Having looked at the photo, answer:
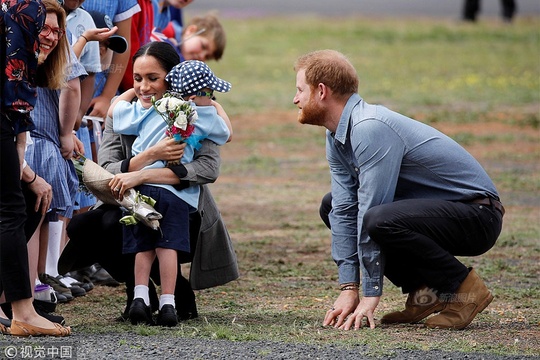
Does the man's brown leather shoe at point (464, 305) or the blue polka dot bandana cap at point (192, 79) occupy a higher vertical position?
the blue polka dot bandana cap at point (192, 79)

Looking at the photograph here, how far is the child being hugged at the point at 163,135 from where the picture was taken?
5.32 m

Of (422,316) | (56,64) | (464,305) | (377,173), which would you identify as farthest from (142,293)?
(464,305)

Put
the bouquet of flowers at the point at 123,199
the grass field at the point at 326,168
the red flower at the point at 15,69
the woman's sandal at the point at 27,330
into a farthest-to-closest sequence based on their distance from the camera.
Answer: the grass field at the point at 326,168, the bouquet of flowers at the point at 123,199, the woman's sandal at the point at 27,330, the red flower at the point at 15,69

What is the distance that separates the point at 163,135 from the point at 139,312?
2.99ft

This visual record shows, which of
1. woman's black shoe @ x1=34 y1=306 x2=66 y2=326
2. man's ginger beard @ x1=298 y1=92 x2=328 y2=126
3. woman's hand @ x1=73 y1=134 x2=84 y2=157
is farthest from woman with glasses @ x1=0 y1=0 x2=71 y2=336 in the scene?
man's ginger beard @ x1=298 y1=92 x2=328 y2=126

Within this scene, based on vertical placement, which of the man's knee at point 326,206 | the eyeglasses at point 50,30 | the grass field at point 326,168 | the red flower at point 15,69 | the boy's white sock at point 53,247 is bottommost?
the grass field at point 326,168

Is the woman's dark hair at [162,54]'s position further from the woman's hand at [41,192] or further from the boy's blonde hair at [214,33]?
the boy's blonde hair at [214,33]

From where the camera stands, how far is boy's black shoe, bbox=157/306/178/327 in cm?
527

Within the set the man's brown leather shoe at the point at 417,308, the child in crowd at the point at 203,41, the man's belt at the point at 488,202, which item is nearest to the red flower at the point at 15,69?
the man's brown leather shoe at the point at 417,308

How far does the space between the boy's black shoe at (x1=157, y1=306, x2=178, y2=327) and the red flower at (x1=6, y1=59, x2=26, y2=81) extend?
1352mm

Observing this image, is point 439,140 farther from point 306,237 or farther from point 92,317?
point 306,237

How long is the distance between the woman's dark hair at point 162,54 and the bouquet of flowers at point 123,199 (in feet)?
2.08

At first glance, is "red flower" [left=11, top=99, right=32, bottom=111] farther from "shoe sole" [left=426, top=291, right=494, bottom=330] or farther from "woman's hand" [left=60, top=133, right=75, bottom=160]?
"shoe sole" [left=426, top=291, right=494, bottom=330]

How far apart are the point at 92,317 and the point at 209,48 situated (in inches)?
128
